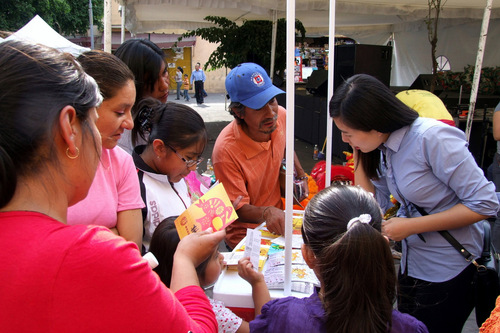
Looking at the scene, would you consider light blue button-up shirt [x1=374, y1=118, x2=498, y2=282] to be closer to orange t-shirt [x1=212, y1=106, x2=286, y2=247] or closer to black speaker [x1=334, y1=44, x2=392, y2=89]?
orange t-shirt [x1=212, y1=106, x2=286, y2=247]

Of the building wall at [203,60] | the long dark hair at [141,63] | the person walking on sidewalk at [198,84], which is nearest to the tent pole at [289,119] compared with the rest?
the long dark hair at [141,63]

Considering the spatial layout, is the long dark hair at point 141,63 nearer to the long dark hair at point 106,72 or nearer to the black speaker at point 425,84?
the long dark hair at point 106,72

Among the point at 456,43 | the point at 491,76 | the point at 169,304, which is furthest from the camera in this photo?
the point at 456,43

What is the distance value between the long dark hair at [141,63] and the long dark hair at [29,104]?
59.7 inches

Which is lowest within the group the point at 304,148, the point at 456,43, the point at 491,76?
the point at 304,148

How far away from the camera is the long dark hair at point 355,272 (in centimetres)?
103

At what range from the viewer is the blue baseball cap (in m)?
2.26

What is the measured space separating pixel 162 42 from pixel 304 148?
16.5 m

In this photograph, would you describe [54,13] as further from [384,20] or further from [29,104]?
[29,104]

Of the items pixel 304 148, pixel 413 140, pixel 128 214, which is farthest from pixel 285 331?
pixel 304 148

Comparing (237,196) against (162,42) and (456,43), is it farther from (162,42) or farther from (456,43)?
(162,42)

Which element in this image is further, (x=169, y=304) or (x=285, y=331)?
(x=285, y=331)

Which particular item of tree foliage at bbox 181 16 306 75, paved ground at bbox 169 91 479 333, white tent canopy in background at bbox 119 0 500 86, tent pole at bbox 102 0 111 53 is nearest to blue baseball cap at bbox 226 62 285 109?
paved ground at bbox 169 91 479 333

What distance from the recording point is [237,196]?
2141 mm
